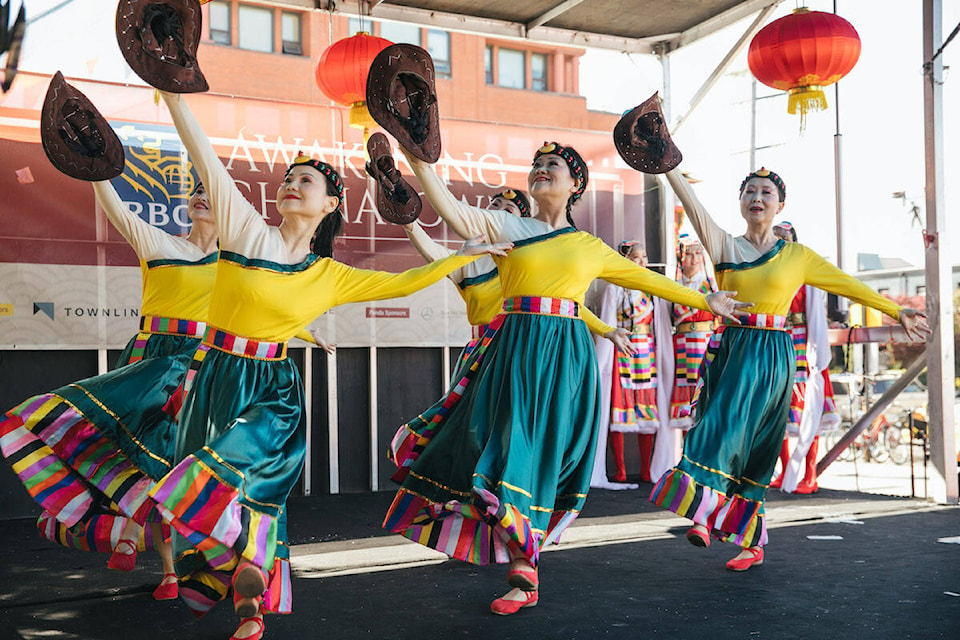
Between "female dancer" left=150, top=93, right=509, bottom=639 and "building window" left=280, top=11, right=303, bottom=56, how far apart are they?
17.4 metres

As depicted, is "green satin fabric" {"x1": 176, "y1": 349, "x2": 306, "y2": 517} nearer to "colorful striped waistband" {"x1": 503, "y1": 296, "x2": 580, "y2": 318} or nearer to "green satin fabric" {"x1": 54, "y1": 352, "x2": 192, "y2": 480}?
"green satin fabric" {"x1": 54, "y1": 352, "x2": 192, "y2": 480}

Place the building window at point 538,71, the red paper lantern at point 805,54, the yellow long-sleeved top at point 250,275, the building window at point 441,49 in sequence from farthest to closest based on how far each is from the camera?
the building window at point 538,71 < the building window at point 441,49 < the red paper lantern at point 805,54 < the yellow long-sleeved top at point 250,275

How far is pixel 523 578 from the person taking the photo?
343 cm

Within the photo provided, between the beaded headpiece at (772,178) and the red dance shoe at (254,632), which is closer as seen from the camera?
the red dance shoe at (254,632)

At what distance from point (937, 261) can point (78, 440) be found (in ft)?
16.7

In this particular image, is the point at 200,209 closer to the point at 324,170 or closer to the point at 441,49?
the point at 324,170

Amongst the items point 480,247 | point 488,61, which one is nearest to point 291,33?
point 488,61

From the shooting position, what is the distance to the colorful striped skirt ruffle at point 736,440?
4137 mm

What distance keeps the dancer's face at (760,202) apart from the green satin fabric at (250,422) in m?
2.36

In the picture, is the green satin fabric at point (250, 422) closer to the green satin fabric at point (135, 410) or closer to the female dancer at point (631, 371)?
the green satin fabric at point (135, 410)

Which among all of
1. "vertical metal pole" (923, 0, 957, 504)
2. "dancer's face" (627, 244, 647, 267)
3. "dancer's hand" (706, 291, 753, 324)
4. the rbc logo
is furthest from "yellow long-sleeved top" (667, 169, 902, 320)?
the rbc logo

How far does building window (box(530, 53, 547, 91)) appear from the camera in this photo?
22297 millimetres

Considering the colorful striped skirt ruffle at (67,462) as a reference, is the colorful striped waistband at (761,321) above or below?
above

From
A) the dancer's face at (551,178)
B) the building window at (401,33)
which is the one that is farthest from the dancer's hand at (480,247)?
the building window at (401,33)
